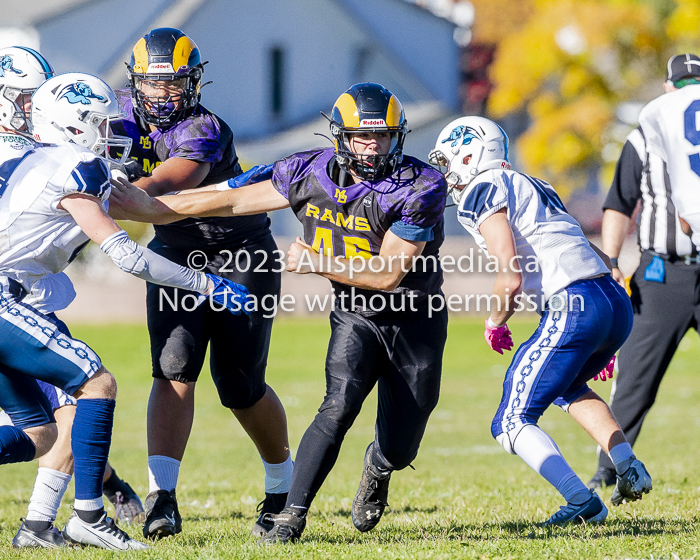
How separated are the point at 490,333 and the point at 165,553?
5.66 feet

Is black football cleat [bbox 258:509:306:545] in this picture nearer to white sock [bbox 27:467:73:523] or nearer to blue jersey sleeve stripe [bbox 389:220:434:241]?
white sock [bbox 27:467:73:523]

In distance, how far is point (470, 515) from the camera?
4699mm

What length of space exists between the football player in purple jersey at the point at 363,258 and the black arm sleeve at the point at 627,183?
5.12ft

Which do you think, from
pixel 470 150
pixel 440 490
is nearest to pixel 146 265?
pixel 470 150

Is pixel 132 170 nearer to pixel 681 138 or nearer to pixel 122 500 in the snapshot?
pixel 122 500

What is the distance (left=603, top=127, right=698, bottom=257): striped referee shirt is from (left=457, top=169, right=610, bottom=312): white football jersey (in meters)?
1.26

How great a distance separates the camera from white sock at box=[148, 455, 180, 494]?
4402 millimetres

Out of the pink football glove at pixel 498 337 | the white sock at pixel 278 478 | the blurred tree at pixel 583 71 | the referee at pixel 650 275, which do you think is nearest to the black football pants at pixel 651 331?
the referee at pixel 650 275

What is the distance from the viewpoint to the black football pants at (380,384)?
156 inches

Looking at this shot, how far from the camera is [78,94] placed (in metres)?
3.86

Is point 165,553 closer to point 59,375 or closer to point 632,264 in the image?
point 59,375

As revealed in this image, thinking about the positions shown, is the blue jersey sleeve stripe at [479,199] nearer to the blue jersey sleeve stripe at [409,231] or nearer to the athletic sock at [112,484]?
the blue jersey sleeve stripe at [409,231]

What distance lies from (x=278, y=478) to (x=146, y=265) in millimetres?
1644

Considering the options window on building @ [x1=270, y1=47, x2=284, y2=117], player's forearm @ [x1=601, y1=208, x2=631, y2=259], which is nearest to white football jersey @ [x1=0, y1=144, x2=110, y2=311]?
player's forearm @ [x1=601, y1=208, x2=631, y2=259]
